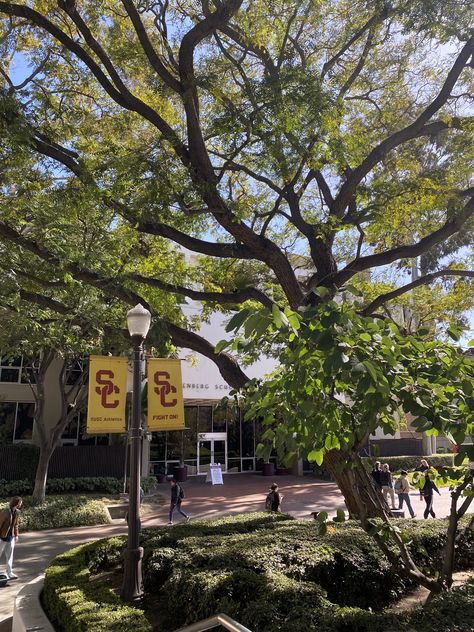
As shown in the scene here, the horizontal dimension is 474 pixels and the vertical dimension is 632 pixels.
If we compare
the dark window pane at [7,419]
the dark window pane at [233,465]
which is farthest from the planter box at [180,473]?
the dark window pane at [7,419]

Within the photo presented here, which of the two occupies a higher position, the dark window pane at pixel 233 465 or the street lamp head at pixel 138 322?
the street lamp head at pixel 138 322

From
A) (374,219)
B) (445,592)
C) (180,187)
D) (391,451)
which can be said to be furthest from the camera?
(391,451)

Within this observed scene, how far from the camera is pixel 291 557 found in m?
6.52

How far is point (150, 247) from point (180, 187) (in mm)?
3431

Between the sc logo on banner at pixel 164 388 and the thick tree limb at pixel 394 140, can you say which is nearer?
the sc logo on banner at pixel 164 388

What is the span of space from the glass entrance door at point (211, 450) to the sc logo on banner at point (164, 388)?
64.6 feet

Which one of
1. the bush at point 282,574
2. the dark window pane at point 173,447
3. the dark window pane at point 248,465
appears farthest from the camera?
the dark window pane at point 248,465

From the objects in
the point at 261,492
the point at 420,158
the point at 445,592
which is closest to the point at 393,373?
the point at 445,592

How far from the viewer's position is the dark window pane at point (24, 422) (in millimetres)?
25016

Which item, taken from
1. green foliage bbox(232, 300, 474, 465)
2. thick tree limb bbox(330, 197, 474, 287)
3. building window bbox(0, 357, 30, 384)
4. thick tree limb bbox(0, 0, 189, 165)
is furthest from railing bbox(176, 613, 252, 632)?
building window bbox(0, 357, 30, 384)

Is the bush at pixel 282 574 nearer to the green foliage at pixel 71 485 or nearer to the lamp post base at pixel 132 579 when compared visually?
the lamp post base at pixel 132 579

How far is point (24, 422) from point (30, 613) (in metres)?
20.2

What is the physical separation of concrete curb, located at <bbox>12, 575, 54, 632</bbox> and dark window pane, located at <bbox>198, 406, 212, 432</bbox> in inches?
826

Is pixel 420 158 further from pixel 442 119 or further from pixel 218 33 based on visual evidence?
pixel 218 33
